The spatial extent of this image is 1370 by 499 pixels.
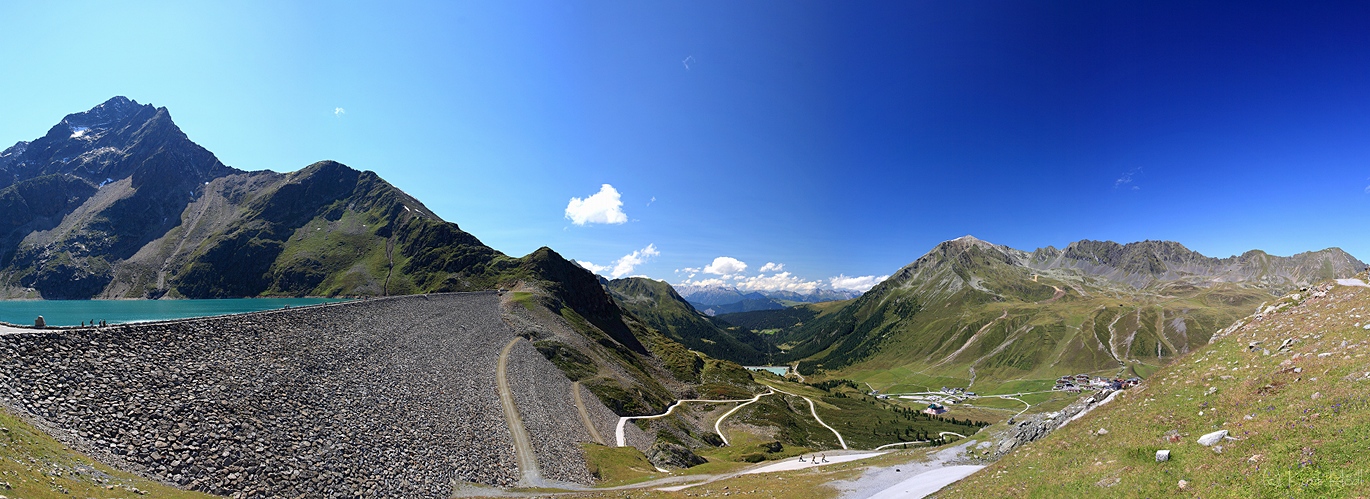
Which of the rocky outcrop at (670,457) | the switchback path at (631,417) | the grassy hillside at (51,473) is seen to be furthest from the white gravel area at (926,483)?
the switchback path at (631,417)

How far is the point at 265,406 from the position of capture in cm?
3459

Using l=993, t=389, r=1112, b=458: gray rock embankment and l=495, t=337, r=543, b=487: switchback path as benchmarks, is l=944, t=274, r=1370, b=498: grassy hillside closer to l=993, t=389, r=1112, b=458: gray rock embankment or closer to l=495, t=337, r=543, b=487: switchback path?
l=993, t=389, r=1112, b=458: gray rock embankment

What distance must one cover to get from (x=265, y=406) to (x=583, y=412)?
60.0m

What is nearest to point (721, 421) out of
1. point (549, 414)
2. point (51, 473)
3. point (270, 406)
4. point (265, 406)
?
point (549, 414)

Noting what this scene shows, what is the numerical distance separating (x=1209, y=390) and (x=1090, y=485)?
952 cm

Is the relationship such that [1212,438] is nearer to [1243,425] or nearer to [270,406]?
[1243,425]

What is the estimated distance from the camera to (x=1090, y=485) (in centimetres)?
2048

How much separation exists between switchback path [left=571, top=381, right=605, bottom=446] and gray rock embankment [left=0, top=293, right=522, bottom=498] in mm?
22685

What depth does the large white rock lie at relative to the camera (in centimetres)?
1845

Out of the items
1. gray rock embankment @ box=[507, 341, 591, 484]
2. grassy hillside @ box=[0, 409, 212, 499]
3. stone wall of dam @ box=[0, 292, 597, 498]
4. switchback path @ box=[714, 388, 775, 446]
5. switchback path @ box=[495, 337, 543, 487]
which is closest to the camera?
grassy hillside @ box=[0, 409, 212, 499]

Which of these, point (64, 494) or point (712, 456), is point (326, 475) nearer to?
point (64, 494)

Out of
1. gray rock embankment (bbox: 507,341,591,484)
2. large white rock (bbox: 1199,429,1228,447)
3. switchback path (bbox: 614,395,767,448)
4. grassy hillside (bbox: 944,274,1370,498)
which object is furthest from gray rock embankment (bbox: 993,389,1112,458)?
switchback path (bbox: 614,395,767,448)

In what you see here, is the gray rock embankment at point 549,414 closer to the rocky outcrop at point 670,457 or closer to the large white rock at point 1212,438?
the rocky outcrop at point 670,457

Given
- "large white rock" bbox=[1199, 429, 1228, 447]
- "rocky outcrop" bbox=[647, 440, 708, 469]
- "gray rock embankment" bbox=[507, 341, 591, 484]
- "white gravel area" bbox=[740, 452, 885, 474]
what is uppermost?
"large white rock" bbox=[1199, 429, 1228, 447]
